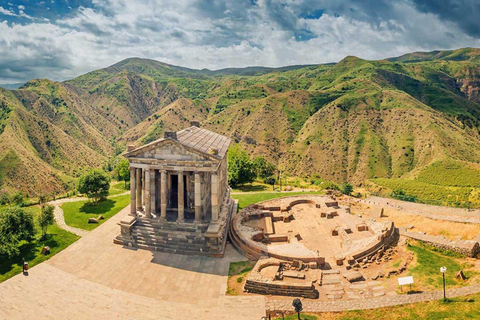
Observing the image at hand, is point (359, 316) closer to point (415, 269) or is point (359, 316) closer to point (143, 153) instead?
point (415, 269)

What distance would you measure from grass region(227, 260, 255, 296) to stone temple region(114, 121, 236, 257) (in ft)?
8.97

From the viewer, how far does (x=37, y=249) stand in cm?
3453

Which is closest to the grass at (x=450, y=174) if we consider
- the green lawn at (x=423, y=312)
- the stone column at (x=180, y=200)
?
the green lawn at (x=423, y=312)

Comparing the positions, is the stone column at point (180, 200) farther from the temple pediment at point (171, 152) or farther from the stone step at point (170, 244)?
the stone step at point (170, 244)

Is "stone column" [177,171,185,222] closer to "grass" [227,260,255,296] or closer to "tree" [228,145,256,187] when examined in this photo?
"grass" [227,260,255,296]

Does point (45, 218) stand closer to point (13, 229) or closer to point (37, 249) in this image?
point (13, 229)

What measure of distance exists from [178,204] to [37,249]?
55.0 ft

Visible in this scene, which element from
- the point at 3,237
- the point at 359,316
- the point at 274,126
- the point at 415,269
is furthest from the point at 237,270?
the point at 274,126

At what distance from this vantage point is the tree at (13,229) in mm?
31438

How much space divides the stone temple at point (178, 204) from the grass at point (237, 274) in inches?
108

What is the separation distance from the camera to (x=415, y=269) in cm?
2908

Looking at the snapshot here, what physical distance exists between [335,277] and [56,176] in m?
118

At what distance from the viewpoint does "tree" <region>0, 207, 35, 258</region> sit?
3144 cm

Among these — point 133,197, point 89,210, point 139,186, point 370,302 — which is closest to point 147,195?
point 139,186
